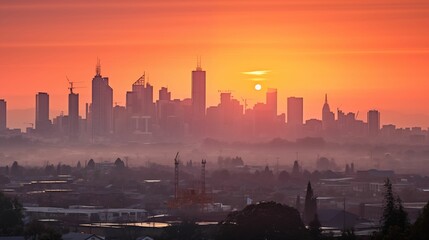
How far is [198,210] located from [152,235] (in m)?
22.3

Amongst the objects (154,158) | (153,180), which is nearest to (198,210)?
(153,180)

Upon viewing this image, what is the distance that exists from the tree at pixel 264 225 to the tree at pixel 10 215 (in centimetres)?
835

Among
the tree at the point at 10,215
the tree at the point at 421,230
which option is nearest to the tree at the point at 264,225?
the tree at the point at 10,215

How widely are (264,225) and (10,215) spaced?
42.4 ft

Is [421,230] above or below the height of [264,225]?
above

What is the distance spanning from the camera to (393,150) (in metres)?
174

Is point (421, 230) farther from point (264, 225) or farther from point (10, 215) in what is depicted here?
point (10, 215)

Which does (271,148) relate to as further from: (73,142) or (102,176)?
(102,176)

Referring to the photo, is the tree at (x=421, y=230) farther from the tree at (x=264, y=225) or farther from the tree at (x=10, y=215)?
the tree at (x=10, y=215)

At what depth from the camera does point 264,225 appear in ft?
156

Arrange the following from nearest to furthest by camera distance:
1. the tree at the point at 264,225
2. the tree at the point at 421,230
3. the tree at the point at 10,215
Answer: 1. the tree at the point at 421,230
2. the tree at the point at 264,225
3. the tree at the point at 10,215

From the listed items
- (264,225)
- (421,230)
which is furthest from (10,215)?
(421,230)

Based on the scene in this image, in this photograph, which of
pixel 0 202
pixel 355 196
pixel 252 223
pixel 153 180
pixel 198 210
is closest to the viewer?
pixel 252 223

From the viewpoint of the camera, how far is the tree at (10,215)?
54581mm
